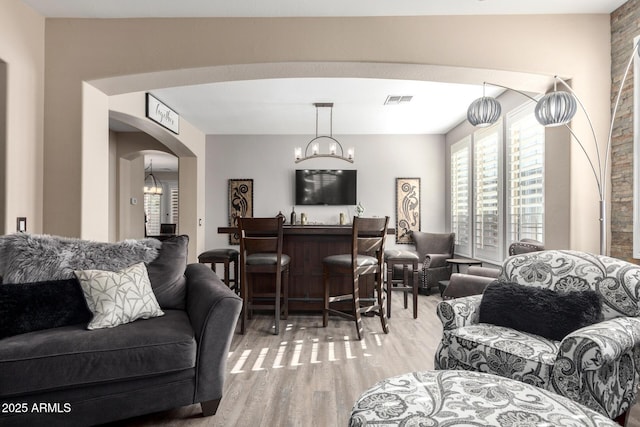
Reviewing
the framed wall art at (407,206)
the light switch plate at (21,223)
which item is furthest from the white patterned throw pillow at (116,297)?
the framed wall art at (407,206)

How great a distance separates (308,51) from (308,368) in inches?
94.0

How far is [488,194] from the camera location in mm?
5070

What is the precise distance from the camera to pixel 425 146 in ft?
22.5

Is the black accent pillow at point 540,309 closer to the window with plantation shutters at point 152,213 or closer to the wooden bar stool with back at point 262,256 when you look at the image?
the wooden bar stool with back at point 262,256

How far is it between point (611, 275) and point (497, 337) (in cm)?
74

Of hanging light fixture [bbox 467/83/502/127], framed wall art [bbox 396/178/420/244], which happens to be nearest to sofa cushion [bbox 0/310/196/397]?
hanging light fixture [bbox 467/83/502/127]

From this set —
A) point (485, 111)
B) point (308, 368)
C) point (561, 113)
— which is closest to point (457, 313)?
point (308, 368)

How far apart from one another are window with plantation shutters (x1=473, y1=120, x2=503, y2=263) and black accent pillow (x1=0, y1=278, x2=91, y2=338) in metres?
4.37

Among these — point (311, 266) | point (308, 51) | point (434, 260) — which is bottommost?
point (434, 260)

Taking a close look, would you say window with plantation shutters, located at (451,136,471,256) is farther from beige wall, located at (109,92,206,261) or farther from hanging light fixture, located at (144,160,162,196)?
hanging light fixture, located at (144,160,162,196)

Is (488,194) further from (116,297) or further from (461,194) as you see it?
(116,297)

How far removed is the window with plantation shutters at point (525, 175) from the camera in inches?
153

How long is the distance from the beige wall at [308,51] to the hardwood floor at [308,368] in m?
1.58

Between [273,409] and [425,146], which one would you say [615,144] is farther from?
[425,146]
